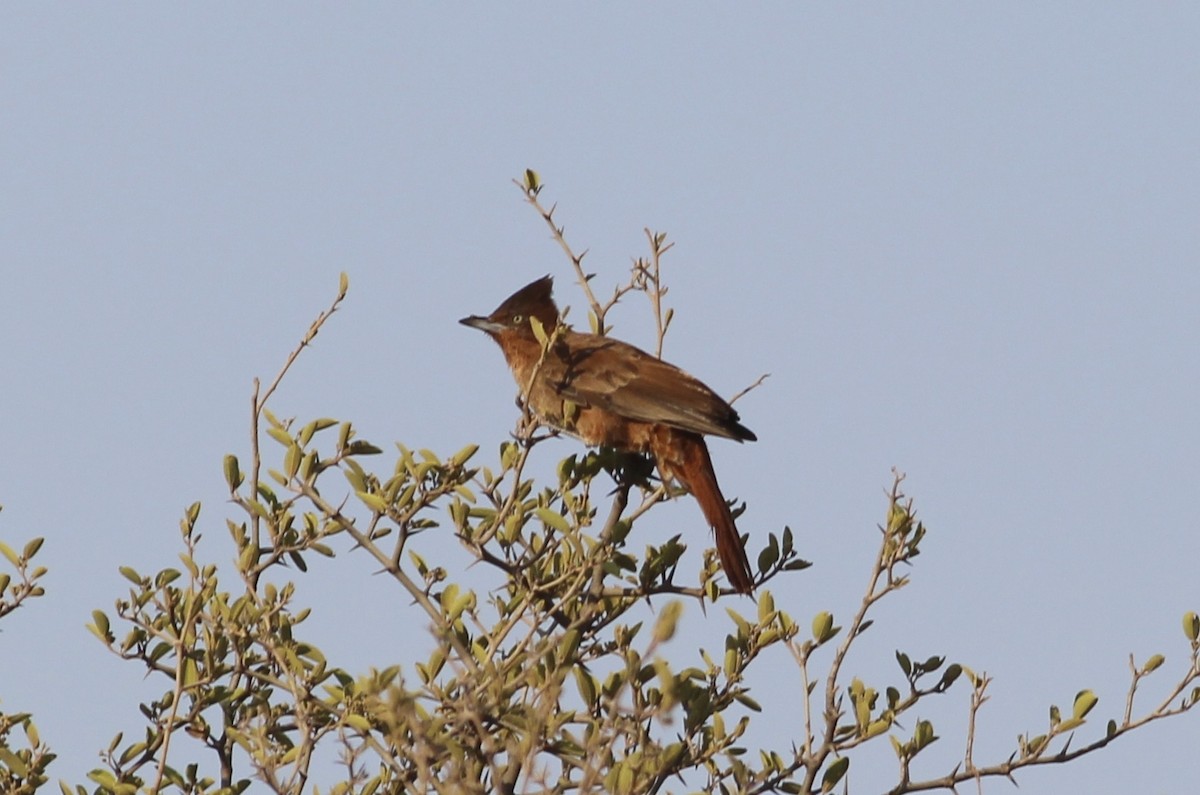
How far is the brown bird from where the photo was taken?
7.67m

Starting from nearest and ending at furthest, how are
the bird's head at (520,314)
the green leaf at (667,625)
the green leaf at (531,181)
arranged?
→ the green leaf at (667,625), the green leaf at (531,181), the bird's head at (520,314)

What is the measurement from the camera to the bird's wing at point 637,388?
7723mm

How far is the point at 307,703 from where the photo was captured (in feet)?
18.0

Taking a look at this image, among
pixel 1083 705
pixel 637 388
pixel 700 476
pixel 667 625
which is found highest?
pixel 637 388

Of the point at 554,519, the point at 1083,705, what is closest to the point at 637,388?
the point at 554,519

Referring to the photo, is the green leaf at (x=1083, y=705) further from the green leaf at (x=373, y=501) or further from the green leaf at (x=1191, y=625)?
the green leaf at (x=373, y=501)

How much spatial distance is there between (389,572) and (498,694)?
1.16 m

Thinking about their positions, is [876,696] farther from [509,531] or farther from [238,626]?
[238,626]

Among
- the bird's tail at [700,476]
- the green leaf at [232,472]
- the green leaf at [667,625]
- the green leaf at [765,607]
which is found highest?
the bird's tail at [700,476]

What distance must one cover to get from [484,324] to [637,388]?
1.46 meters

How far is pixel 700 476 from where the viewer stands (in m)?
7.64

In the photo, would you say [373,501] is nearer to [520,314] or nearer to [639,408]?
[639,408]

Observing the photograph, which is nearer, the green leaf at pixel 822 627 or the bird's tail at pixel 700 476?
the green leaf at pixel 822 627

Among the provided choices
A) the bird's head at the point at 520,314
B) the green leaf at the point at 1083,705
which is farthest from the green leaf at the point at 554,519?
the bird's head at the point at 520,314
